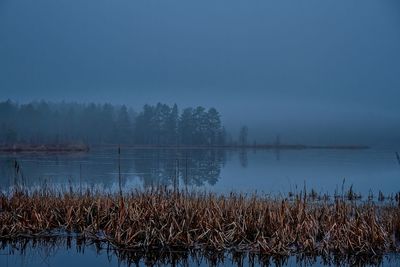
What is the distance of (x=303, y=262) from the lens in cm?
934

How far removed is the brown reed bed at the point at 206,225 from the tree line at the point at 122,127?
77538 mm

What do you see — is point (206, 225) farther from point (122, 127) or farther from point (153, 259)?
point (122, 127)

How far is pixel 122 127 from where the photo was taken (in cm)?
11025

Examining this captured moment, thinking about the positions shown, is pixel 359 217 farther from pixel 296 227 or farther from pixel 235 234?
pixel 235 234

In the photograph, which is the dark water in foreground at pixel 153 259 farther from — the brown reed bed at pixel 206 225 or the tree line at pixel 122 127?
the tree line at pixel 122 127

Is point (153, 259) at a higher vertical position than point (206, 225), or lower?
lower

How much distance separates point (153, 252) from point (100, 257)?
1159 mm

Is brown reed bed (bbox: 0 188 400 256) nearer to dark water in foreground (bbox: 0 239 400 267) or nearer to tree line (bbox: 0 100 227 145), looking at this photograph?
dark water in foreground (bbox: 0 239 400 267)

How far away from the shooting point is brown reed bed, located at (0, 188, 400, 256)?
971 centimetres

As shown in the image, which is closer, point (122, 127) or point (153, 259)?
point (153, 259)

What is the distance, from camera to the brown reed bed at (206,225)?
31.9 ft

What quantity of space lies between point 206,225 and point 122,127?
10206 cm

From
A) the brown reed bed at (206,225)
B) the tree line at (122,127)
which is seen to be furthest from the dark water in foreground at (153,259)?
the tree line at (122,127)

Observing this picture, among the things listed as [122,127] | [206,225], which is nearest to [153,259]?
[206,225]
